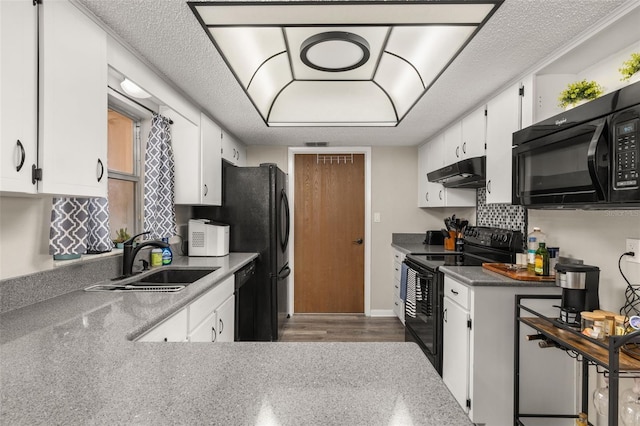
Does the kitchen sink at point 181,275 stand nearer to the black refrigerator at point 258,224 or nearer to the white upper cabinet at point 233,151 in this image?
the black refrigerator at point 258,224

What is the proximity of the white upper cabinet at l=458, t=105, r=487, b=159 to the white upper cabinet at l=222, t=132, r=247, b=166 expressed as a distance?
222cm

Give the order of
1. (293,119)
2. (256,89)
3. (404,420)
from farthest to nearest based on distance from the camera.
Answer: (293,119), (256,89), (404,420)

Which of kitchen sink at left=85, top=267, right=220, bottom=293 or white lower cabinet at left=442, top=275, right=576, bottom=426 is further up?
kitchen sink at left=85, top=267, right=220, bottom=293

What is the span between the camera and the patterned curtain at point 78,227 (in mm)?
1507

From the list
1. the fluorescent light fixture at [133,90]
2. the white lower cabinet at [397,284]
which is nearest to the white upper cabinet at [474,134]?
the white lower cabinet at [397,284]

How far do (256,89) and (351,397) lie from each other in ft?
8.08

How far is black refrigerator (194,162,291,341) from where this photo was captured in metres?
3.11

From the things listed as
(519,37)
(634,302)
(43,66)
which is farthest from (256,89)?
(634,302)

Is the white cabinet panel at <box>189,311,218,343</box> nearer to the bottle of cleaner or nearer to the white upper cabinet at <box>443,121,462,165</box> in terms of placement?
the bottle of cleaner

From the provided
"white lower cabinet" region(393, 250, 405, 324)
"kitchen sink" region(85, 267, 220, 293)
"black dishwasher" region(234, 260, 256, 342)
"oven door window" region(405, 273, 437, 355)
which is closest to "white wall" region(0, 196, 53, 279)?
"kitchen sink" region(85, 267, 220, 293)

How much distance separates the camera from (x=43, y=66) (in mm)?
1162

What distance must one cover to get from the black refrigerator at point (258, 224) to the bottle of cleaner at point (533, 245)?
2.07 metres

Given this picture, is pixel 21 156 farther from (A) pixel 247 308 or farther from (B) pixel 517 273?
(B) pixel 517 273

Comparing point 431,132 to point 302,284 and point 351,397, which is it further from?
point 351,397
